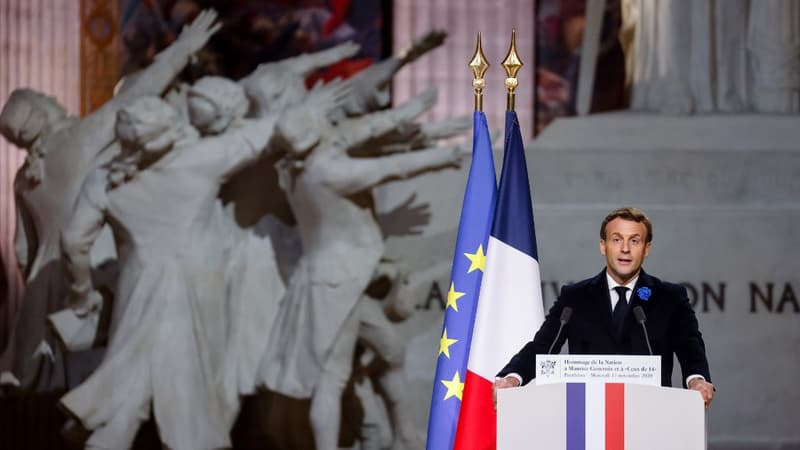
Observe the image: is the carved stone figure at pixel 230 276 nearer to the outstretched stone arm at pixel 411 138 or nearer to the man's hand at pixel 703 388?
the outstretched stone arm at pixel 411 138

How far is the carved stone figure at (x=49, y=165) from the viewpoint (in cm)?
984

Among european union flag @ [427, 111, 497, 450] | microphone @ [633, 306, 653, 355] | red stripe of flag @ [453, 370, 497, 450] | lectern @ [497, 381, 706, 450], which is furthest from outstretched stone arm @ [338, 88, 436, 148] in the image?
lectern @ [497, 381, 706, 450]

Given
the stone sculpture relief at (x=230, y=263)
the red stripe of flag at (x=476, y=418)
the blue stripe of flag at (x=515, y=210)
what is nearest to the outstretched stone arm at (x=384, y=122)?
the stone sculpture relief at (x=230, y=263)

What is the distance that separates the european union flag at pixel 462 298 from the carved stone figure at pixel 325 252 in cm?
307

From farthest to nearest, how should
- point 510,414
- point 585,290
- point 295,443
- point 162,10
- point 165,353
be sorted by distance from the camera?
point 162,10
point 295,443
point 165,353
point 585,290
point 510,414

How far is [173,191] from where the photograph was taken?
866 centimetres

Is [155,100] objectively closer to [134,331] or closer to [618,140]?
[134,331]

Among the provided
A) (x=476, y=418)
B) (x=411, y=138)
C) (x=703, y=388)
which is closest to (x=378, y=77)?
(x=411, y=138)

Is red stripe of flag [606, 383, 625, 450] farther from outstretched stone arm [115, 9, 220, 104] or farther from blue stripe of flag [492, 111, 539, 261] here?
outstretched stone arm [115, 9, 220, 104]

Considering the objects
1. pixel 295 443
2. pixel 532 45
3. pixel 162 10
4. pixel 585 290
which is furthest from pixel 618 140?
pixel 162 10

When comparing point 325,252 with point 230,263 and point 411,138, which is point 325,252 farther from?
point 411,138

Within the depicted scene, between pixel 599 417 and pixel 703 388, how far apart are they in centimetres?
26

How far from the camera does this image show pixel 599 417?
3986mm

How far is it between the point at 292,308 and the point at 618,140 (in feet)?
6.54
